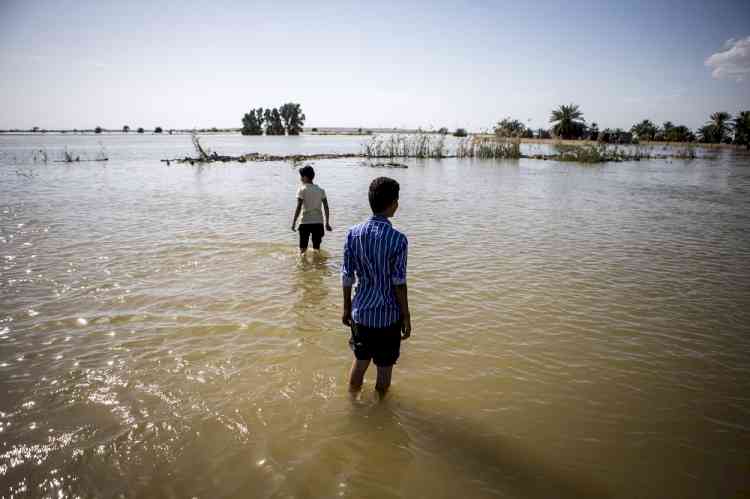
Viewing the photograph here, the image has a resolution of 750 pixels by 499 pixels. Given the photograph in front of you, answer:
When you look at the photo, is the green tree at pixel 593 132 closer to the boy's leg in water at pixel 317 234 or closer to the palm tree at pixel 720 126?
the palm tree at pixel 720 126

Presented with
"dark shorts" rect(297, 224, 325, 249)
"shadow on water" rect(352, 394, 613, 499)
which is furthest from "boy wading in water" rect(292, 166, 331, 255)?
"shadow on water" rect(352, 394, 613, 499)

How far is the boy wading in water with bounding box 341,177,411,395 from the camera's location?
3.06 m

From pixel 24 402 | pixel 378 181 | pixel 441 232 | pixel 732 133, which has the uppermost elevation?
pixel 732 133

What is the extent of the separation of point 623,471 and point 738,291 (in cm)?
586

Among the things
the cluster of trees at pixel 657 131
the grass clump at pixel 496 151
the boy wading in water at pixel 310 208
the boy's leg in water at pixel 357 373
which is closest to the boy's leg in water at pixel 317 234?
the boy wading in water at pixel 310 208

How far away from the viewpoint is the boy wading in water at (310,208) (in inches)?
303

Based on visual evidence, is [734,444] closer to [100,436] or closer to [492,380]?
[492,380]

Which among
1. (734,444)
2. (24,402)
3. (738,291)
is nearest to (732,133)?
(738,291)

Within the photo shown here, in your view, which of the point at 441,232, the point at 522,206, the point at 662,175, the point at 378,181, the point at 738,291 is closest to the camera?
the point at 378,181

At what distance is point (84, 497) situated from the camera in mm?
2727

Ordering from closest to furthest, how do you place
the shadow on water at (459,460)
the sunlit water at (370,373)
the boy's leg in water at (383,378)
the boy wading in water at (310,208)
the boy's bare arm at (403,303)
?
the shadow on water at (459,460) → the sunlit water at (370,373) → the boy's bare arm at (403,303) → the boy's leg in water at (383,378) → the boy wading in water at (310,208)

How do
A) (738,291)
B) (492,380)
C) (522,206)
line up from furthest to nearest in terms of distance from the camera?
(522,206) < (738,291) < (492,380)

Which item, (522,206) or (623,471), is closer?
(623,471)

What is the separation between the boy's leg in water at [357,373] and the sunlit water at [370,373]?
18 centimetres
